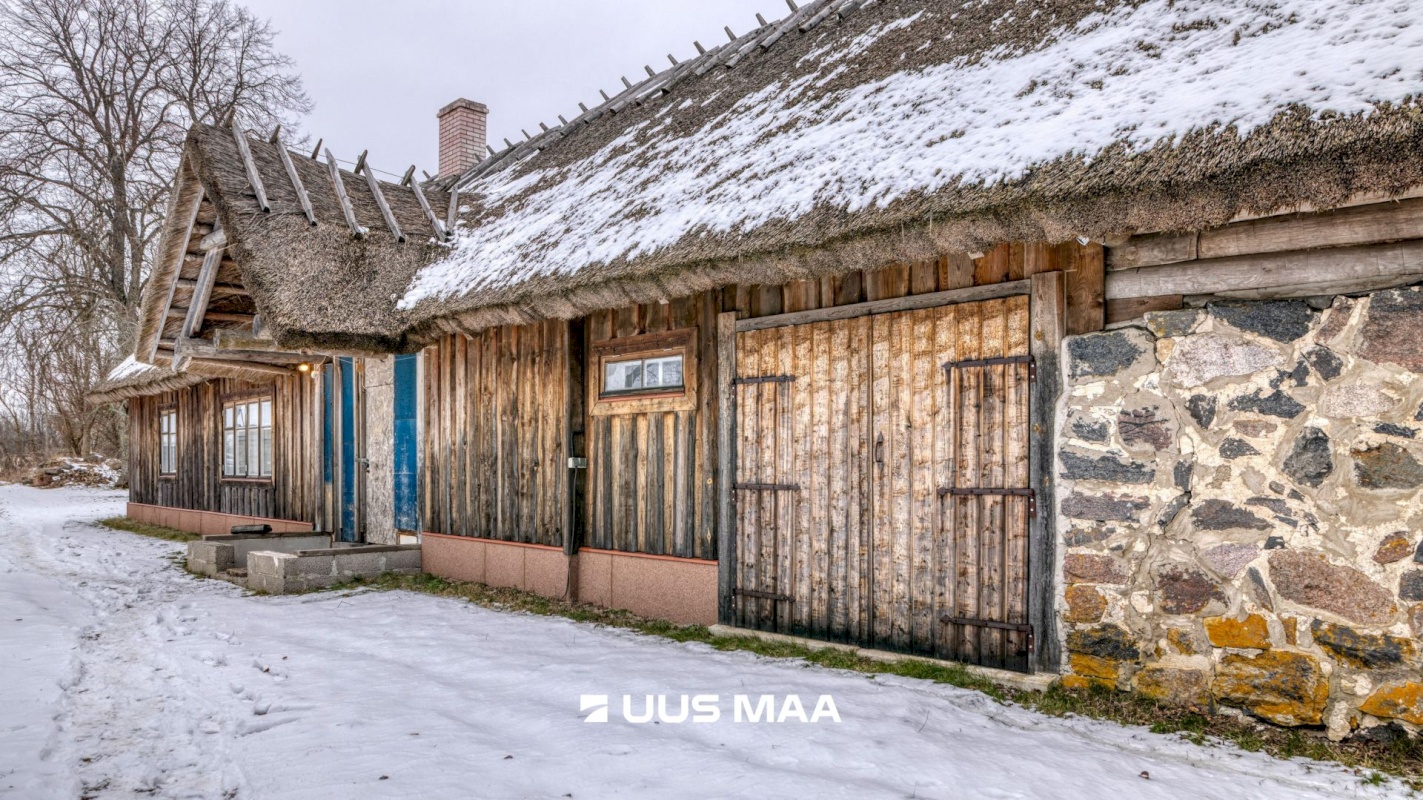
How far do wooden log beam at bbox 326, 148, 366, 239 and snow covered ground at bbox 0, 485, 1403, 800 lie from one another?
11.4ft

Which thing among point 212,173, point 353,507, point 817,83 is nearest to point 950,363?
point 817,83

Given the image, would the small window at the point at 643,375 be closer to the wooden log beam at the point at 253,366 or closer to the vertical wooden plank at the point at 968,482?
the vertical wooden plank at the point at 968,482

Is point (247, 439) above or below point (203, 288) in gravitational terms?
below

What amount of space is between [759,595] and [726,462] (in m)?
0.83

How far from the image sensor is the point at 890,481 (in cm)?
470

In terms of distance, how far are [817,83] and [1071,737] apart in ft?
14.8

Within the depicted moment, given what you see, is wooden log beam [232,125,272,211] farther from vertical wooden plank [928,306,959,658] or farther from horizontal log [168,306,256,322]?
vertical wooden plank [928,306,959,658]

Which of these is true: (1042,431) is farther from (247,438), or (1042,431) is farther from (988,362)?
(247,438)

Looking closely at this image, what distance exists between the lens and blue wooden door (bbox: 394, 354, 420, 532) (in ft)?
27.3

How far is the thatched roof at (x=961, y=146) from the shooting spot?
3197 mm

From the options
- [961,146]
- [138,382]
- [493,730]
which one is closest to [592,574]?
[493,730]

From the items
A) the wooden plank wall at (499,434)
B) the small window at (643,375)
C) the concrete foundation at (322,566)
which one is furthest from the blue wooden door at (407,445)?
the small window at (643,375)

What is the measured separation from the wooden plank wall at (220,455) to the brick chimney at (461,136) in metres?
3.55

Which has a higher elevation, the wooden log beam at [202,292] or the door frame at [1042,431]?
the wooden log beam at [202,292]
